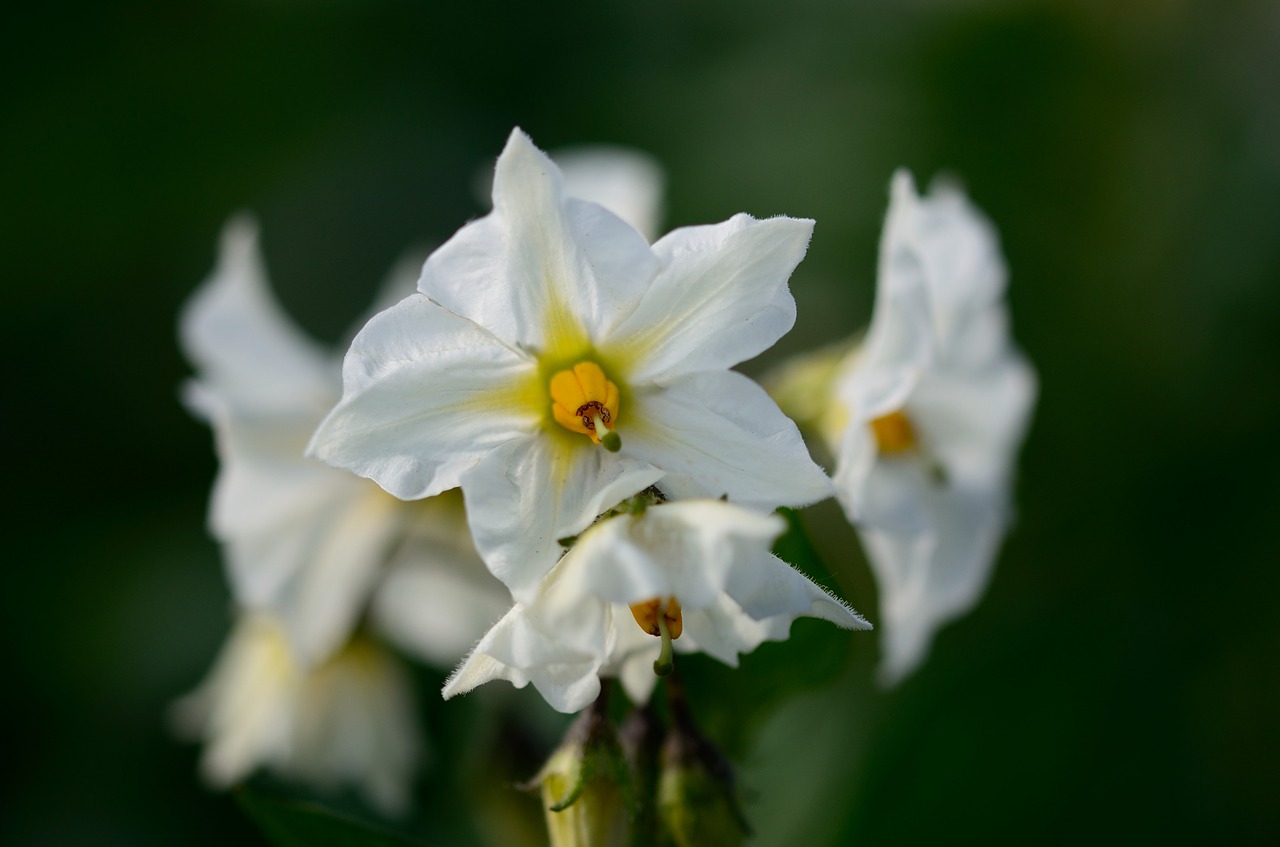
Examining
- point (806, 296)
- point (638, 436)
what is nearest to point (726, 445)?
point (638, 436)

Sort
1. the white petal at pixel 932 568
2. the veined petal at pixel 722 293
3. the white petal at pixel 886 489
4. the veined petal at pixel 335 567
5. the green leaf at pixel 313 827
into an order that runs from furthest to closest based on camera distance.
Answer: the veined petal at pixel 335 567 → the white petal at pixel 932 568 → the white petal at pixel 886 489 → the green leaf at pixel 313 827 → the veined petal at pixel 722 293

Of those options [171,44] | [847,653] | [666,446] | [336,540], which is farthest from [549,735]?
[171,44]

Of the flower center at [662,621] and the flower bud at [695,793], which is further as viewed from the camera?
the flower bud at [695,793]

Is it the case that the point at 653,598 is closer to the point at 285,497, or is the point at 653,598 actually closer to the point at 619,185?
the point at 285,497

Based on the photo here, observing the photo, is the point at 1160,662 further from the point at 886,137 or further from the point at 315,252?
the point at 315,252

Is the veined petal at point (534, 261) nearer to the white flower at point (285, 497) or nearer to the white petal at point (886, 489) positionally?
the white petal at point (886, 489)

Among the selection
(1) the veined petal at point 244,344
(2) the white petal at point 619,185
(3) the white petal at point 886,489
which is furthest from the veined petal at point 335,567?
(3) the white petal at point 886,489

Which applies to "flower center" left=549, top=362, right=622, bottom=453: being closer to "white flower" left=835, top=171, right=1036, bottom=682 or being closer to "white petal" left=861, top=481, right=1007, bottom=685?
"white flower" left=835, top=171, right=1036, bottom=682

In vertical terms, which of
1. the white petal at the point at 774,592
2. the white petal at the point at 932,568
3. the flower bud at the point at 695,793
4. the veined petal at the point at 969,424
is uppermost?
the white petal at the point at 774,592
